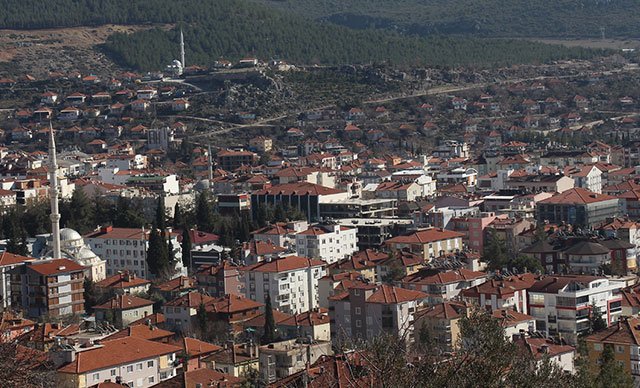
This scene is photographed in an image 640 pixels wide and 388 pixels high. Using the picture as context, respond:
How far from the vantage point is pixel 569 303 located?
1219 inches

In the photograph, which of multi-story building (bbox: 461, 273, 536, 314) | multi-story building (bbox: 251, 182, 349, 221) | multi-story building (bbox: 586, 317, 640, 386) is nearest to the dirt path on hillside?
multi-story building (bbox: 251, 182, 349, 221)

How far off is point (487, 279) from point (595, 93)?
183 ft

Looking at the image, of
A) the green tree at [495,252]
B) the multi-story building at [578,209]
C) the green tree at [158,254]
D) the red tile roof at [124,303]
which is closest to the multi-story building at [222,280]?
the green tree at [158,254]

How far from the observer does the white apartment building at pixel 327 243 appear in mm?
42031

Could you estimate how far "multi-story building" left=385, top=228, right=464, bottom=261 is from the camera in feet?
134

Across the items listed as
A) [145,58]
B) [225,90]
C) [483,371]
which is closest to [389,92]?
[225,90]

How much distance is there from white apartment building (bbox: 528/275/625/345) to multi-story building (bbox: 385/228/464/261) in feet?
29.1

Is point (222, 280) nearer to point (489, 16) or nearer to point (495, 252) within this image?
point (495, 252)

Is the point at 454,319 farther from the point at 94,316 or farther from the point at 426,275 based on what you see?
the point at 94,316

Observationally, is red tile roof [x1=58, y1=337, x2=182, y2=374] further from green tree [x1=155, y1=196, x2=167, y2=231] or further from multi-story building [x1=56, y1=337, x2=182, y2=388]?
green tree [x1=155, y1=196, x2=167, y2=231]

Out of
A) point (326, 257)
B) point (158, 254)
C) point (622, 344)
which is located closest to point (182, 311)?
point (158, 254)

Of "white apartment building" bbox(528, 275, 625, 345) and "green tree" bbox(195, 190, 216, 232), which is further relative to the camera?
"green tree" bbox(195, 190, 216, 232)

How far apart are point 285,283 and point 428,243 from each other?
5980 millimetres

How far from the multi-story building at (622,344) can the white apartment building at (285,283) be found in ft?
33.7
